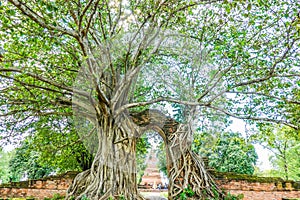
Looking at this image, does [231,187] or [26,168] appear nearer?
[231,187]

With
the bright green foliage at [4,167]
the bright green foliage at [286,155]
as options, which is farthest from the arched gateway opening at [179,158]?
the bright green foliage at [4,167]

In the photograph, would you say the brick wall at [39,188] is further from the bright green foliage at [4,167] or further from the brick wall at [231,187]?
the bright green foliage at [4,167]

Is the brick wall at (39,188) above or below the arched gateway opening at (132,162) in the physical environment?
below

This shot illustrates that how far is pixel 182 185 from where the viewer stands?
17.5 ft

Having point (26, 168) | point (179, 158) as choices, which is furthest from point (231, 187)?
point (26, 168)

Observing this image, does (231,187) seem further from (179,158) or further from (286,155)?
(286,155)

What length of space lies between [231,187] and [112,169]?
3053 mm

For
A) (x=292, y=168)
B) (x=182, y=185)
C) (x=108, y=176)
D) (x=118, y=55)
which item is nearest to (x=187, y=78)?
(x=118, y=55)

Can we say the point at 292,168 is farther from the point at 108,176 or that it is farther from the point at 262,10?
the point at 108,176

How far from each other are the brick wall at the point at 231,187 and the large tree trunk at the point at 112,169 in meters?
1.25

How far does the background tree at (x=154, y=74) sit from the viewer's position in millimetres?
4617

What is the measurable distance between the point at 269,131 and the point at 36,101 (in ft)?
16.6

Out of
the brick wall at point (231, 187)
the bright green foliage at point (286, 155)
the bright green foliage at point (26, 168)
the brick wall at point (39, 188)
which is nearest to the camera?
the brick wall at point (231, 187)

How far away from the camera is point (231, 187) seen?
585 cm
